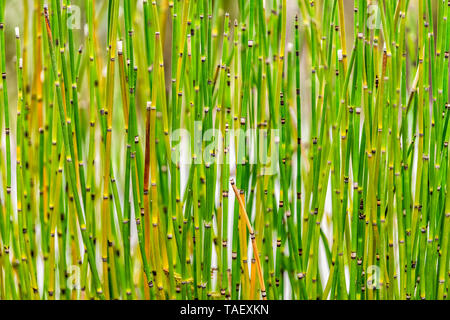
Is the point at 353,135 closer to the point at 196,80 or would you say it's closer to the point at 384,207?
the point at 384,207

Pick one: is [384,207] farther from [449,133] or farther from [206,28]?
[206,28]

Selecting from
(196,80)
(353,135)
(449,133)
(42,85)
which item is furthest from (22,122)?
(449,133)

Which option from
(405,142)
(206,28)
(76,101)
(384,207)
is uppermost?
(206,28)

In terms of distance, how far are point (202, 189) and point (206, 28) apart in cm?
30

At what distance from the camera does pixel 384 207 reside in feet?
2.73

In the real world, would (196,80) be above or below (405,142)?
above

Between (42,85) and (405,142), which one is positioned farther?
(42,85)

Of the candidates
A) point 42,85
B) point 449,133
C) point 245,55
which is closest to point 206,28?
point 245,55

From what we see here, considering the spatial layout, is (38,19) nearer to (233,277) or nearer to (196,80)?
(196,80)

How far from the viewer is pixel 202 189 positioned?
87 centimetres
